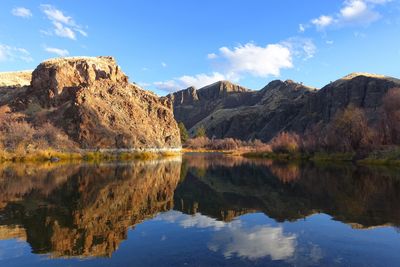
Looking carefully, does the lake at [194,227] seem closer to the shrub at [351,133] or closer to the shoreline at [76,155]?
the shoreline at [76,155]

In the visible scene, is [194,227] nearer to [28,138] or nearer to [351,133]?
[28,138]

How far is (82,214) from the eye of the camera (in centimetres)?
2155

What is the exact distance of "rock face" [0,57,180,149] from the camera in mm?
107250

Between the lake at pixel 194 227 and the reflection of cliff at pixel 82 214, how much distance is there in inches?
2.1

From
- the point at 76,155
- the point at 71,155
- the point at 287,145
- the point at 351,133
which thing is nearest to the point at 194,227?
the point at 71,155

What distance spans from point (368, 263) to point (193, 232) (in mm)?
8736

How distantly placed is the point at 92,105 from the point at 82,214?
9651 cm

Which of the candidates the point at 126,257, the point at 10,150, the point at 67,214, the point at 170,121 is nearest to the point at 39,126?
the point at 10,150

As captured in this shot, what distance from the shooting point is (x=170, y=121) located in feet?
538

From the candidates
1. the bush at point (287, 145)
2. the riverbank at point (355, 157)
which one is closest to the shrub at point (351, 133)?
the riverbank at point (355, 157)

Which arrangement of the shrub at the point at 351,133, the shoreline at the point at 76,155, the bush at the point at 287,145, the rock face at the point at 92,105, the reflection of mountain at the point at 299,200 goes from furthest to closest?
the bush at the point at 287,145, the rock face at the point at 92,105, the shrub at the point at 351,133, the shoreline at the point at 76,155, the reflection of mountain at the point at 299,200

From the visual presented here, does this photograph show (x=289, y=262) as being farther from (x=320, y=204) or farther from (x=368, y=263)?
(x=320, y=204)

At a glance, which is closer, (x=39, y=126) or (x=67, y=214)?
(x=67, y=214)

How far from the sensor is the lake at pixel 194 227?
14.0m
